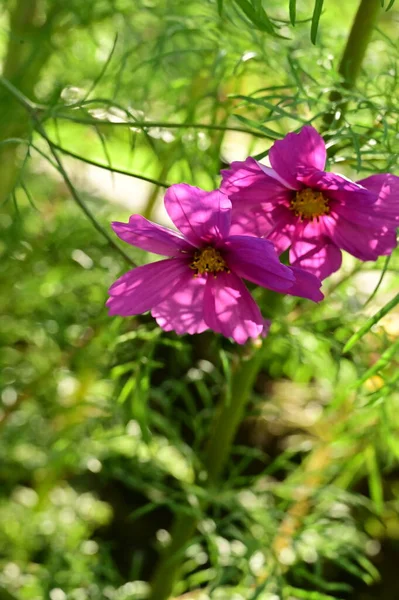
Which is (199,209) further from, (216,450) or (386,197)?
(216,450)

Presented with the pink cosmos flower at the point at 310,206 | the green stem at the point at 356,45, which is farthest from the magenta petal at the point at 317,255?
the green stem at the point at 356,45

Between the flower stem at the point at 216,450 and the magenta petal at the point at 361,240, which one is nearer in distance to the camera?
the magenta petal at the point at 361,240

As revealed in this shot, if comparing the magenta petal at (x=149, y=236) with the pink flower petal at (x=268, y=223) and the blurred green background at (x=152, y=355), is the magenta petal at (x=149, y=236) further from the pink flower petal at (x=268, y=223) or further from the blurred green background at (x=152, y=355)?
the blurred green background at (x=152, y=355)

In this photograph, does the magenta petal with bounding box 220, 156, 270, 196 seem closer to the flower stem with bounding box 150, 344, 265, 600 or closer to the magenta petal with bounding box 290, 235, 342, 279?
the magenta petal with bounding box 290, 235, 342, 279

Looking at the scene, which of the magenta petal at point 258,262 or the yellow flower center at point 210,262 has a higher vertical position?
the magenta petal at point 258,262

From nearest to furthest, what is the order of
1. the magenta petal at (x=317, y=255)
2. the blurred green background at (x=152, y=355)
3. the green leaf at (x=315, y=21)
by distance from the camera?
the green leaf at (x=315, y=21)
the magenta petal at (x=317, y=255)
the blurred green background at (x=152, y=355)

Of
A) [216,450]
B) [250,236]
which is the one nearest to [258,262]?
[250,236]

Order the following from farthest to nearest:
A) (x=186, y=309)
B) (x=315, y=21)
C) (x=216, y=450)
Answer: (x=216, y=450) < (x=186, y=309) < (x=315, y=21)
